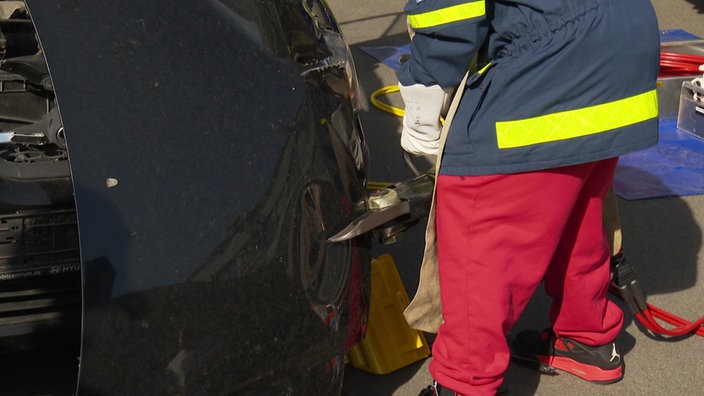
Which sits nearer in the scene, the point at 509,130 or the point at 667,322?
the point at 509,130

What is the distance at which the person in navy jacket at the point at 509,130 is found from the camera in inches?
83.6

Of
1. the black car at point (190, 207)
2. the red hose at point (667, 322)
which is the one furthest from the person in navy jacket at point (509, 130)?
the red hose at point (667, 322)

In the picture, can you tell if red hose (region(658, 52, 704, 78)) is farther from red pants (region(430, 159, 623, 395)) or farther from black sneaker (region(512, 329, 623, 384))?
red pants (region(430, 159, 623, 395))

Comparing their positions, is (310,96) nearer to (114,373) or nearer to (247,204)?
(247,204)

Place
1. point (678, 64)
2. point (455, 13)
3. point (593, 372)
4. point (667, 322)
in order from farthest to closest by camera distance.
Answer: point (678, 64) → point (667, 322) → point (593, 372) → point (455, 13)

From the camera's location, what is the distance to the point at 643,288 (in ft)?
10.8

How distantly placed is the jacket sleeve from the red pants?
0.28 m

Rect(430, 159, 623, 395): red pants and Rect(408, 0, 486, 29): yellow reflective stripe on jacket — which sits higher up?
Rect(408, 0, 486, 29): yellow reflective stripe on jacket

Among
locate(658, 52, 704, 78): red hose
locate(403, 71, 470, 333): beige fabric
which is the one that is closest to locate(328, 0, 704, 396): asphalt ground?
locate(403, 71, 470, 333): beige fabric

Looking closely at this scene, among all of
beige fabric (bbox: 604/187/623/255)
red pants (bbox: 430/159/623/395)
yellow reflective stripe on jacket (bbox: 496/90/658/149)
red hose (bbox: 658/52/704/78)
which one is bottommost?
red hose (bbox: 658/52/704/78)

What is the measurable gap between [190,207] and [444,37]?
751 millimetres

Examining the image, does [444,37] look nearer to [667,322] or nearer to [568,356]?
[568,356]

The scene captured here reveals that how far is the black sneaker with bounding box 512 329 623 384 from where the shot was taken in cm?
278

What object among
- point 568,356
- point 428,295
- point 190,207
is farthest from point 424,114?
point 568,356
